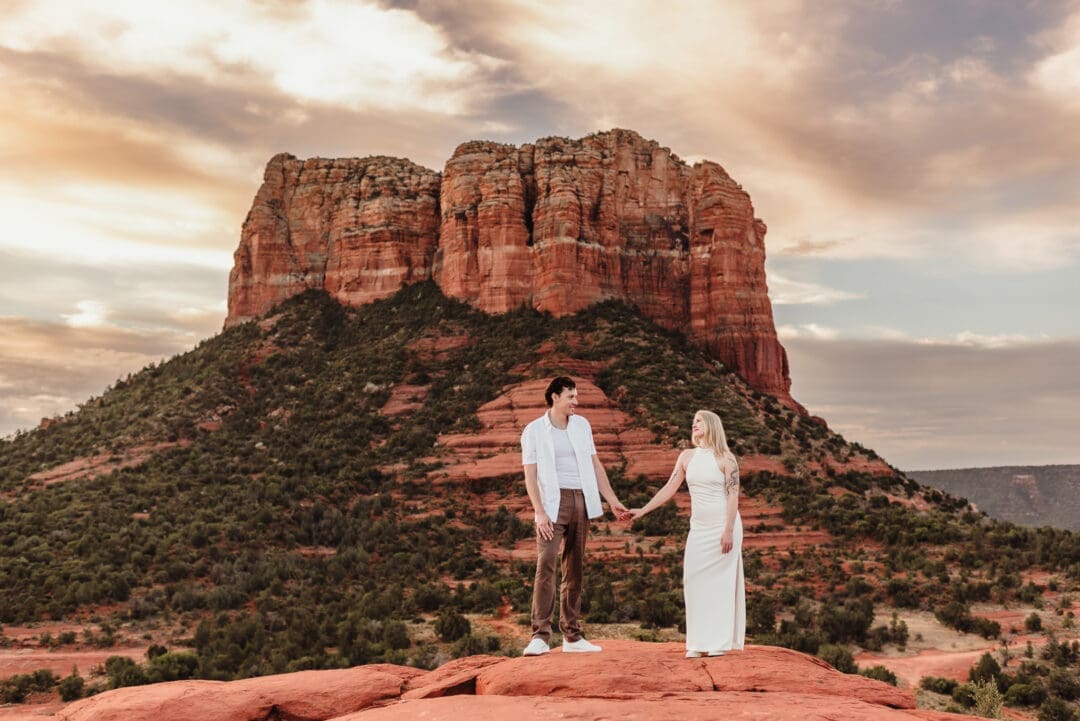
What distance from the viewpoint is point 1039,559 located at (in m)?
38.8

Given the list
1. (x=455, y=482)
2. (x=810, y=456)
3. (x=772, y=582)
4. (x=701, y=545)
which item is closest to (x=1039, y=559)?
(x=772, y=582)

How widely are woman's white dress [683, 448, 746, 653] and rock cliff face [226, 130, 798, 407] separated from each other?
59207 millimetres

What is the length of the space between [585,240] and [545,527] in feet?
207

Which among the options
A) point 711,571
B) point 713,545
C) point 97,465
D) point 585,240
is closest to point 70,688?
point 711,571

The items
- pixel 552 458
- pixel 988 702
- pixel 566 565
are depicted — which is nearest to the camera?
pixel 552 458

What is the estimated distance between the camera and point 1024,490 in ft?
362

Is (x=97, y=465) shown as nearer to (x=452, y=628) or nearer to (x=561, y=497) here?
(x=452, y=628)

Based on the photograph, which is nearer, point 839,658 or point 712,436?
point 712,436

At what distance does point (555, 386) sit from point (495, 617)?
24171 millimetres

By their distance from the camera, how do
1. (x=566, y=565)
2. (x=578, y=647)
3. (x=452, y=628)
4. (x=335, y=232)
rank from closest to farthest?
1. (x=578, y=647)
2. (x=566, y=565)
3. (x=452, y=628)
4. (x=335, y=232)

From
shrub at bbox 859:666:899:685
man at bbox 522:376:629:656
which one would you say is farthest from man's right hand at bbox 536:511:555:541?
shrub at bbox 859:666:899:685

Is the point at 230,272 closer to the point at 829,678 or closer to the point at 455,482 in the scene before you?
the point at 455,482

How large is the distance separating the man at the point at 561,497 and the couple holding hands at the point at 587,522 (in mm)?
Result: 11

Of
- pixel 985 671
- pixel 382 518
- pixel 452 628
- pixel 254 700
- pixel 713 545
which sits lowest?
pixel 985 671
